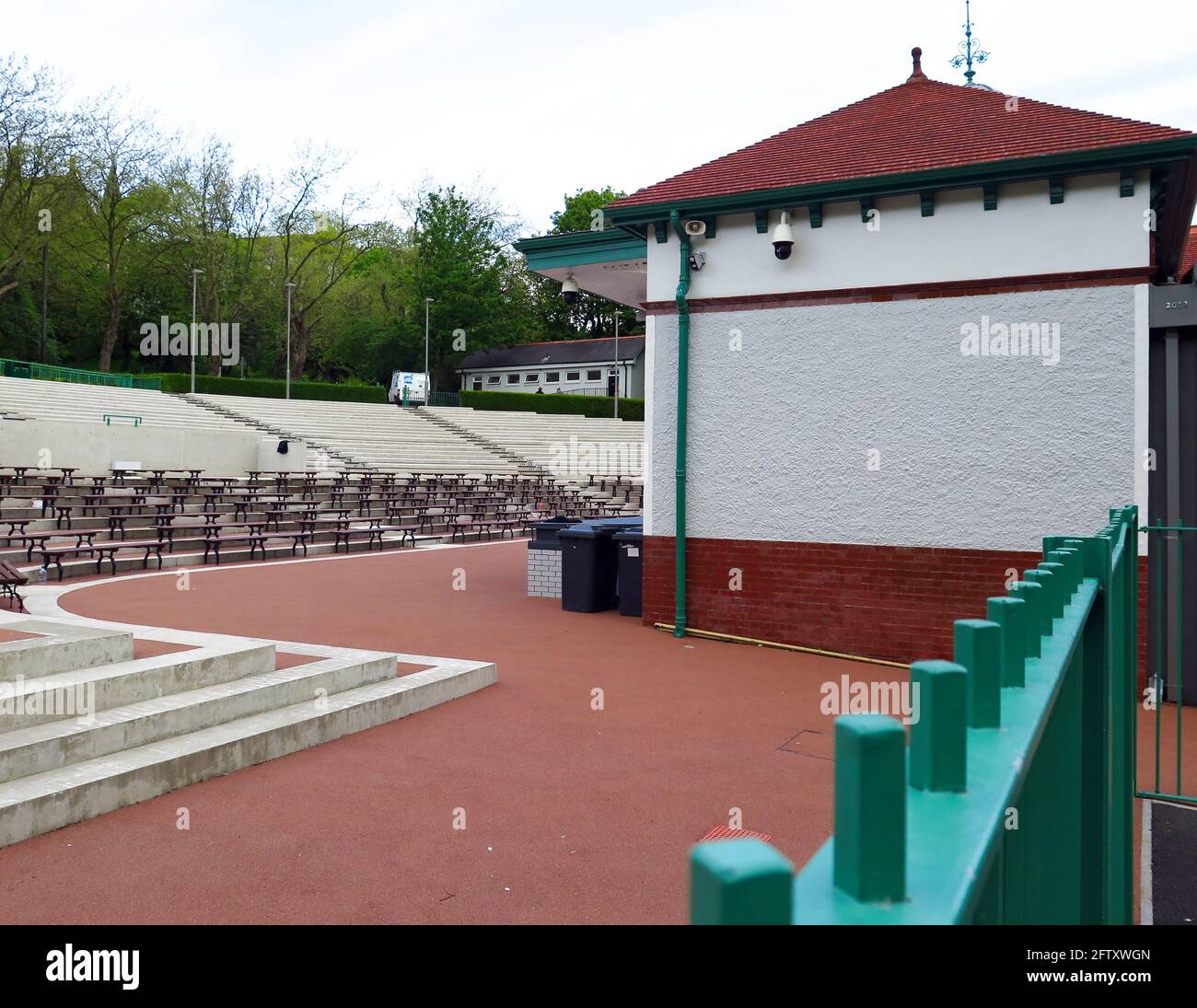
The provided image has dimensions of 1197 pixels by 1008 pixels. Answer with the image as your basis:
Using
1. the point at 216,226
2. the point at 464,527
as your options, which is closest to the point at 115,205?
the point at 216,226

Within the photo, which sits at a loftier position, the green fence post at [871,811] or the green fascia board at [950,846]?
the green fence post at [871,811]

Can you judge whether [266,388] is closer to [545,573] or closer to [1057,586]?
[545,573]

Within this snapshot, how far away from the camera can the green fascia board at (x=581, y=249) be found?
1321 centimetres

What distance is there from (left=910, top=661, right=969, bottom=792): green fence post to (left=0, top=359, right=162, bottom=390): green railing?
4234 centimetres

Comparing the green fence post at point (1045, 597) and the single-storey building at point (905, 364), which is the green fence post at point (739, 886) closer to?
the green fence post at point (1045, 597)

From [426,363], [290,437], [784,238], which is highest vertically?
[426,363]

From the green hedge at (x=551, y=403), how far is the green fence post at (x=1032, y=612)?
2258 inches

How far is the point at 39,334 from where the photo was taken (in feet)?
185

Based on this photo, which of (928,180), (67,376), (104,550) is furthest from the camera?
(67,376)

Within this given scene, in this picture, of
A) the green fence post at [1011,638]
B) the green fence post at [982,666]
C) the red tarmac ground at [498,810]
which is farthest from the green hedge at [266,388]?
the green fence post at [982,666]

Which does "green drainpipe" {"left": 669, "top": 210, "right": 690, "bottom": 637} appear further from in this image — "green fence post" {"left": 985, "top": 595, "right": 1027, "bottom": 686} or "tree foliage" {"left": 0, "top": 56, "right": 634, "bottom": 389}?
"tree foliage" {"left": 0, "top": 56, "right": 634, "bottom": 389}

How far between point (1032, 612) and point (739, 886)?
1.23m

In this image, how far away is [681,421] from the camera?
459 inches

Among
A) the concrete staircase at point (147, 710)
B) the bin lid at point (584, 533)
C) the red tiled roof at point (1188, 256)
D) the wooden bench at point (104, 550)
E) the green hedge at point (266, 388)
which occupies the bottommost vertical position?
the concrete staircase at point (147, 710)
